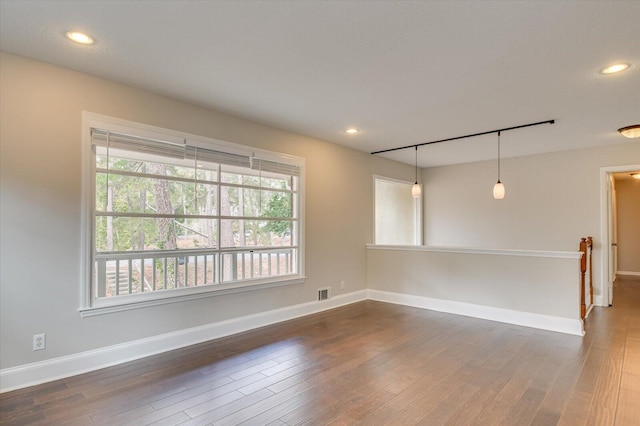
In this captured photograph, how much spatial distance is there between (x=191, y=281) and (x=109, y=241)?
96cm

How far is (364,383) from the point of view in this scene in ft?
9.32

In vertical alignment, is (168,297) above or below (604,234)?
below

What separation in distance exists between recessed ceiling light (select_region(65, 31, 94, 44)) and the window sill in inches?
87.1

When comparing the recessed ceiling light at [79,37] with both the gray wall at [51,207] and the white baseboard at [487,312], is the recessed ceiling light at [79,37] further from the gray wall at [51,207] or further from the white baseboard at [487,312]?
the white baseboard at [487,312]

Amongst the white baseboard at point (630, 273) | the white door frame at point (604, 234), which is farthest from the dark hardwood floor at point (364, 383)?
the white baseboard at point (630, 273)

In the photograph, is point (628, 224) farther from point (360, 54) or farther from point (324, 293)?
point (360, 54)

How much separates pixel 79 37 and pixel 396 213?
617 centimetres

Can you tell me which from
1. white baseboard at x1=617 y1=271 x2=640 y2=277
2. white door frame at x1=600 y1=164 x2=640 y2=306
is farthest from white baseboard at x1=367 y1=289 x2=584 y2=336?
white baseboard at x1=617 y1=271 x2=640 y2=277

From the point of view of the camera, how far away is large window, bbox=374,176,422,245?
6.88 meters

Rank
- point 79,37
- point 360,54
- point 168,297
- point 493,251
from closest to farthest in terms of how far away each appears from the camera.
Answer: point 79,37, point 360,54, point 168,297, point 493,251

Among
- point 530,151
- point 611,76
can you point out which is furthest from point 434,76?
point 530,151

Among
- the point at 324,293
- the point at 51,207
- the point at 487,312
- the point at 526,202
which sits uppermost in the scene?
the point at 526,202

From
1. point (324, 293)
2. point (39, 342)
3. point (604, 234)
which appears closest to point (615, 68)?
A: point (604, 234)

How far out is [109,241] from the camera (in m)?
3.26
